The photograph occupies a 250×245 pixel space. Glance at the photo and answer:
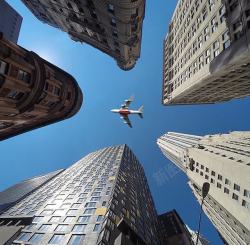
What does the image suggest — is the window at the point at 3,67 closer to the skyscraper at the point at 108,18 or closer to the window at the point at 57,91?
the window at the point at 57,91

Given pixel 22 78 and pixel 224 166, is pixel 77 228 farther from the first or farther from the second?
pixel 224 166

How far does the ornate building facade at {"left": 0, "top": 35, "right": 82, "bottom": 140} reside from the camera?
81.9 ft

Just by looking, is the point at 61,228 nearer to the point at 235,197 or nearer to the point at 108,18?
the point at 108,18

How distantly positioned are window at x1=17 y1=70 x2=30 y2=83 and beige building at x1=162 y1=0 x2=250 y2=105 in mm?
25254

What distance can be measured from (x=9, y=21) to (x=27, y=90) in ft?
114

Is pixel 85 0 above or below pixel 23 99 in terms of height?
above

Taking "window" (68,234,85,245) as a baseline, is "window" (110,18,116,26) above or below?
above

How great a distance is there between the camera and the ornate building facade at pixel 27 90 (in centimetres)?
2495

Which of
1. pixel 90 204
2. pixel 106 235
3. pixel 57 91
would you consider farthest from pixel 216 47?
pixel 90 204

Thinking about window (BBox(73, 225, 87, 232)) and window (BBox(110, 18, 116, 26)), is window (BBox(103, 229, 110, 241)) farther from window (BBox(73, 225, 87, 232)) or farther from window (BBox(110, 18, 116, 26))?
window (BBox(110, 18, 116, 26))

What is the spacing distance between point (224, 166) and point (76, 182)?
45.7 metres

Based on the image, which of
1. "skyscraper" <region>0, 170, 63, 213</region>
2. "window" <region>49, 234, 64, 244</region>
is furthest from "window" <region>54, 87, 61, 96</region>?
"skyscraper" <region>0, 170, 63, 213</region>

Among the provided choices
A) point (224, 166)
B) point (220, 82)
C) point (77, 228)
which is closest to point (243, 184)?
point (224, 166)

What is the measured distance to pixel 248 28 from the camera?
93.9ft
